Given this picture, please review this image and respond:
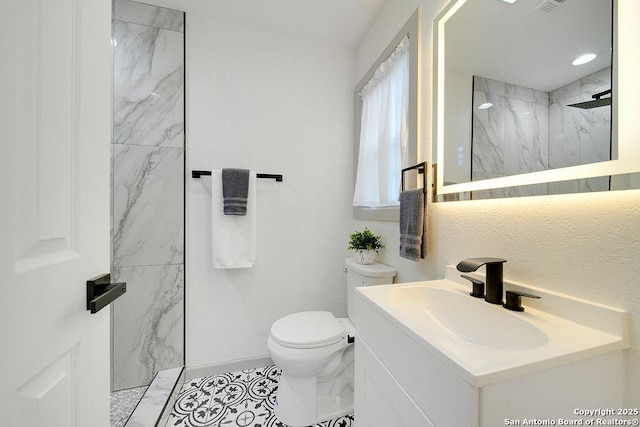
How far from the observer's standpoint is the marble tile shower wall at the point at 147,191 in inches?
57.6

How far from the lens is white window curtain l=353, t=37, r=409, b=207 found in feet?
4.32

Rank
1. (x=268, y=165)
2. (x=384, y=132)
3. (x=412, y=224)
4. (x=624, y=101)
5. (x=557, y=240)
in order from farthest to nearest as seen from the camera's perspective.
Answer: (x=268, y=165), (x=384, y=132), (x=412, y=224), (x=557, y=240), (x=624, y=101)

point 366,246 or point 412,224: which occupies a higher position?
point 412,224

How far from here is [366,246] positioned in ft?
4.93

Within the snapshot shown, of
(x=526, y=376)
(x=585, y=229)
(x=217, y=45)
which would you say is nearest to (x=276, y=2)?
(x=217, y=45)

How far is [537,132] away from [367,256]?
0.99 m

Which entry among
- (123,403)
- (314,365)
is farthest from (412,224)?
(123,403)

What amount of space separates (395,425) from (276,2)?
2.14 metres

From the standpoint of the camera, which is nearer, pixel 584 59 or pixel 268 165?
pixel 584 59

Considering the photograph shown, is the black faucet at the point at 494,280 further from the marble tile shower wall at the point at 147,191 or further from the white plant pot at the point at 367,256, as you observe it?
the marble tile shower wall at the point at 147,191

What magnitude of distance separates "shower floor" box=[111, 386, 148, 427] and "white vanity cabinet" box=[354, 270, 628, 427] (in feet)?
4.69

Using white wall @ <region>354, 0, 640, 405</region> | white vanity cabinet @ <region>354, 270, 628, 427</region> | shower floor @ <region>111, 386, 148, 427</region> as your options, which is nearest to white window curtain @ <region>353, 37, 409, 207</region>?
white wall @ <region>354, 0, 640, 405</region>

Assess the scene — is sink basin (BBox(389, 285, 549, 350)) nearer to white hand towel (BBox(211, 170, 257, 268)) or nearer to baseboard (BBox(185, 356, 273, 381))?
white hand towel (BBox(211, 170, 257, 268))

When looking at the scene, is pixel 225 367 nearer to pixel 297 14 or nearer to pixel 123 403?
pixel 123 403
